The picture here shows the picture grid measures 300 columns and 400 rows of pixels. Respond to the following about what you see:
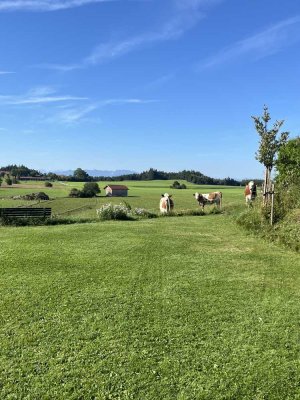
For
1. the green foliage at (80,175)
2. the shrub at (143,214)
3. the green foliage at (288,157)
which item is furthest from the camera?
the green foliage at (80,175)

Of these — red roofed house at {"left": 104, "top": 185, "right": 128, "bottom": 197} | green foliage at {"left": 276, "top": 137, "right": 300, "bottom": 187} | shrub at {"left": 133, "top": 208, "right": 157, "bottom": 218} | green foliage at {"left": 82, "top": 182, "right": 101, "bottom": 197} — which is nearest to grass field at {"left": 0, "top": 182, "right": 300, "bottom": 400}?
shrub at {"left": 133, "top": 208, "right": 157, "bottom": 218}

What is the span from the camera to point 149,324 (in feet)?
21.6

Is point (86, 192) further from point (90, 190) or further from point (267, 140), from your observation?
point (267, 140)

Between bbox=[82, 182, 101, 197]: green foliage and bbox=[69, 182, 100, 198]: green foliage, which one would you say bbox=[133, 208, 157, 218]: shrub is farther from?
bbox=[82, 182, 101, 197]: green foliage

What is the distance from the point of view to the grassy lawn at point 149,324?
196 inches

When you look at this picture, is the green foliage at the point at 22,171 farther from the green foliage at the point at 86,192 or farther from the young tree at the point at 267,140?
the young tree at the point at 267,140

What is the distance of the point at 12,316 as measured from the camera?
695 centimetres

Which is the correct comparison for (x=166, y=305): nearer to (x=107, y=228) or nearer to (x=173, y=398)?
(x=173, y=398)

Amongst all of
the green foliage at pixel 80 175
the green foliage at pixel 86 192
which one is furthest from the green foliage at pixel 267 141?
the green foliage at pixel 80 175

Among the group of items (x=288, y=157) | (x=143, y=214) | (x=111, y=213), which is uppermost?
(x=288, y=157)

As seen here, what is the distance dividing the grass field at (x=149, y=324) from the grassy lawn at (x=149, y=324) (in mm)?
18

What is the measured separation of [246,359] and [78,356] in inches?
97.0

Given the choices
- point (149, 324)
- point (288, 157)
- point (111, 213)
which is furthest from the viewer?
point (288, 157)

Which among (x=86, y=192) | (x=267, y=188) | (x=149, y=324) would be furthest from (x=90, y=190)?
(x=149, y=324)
